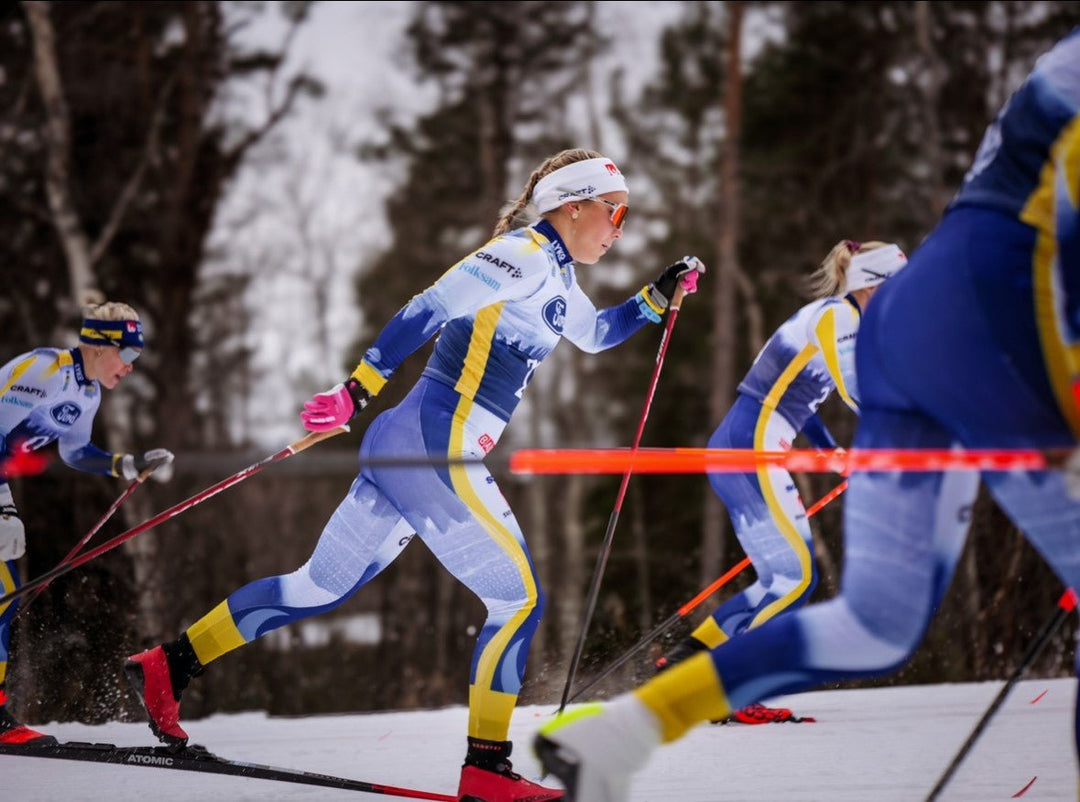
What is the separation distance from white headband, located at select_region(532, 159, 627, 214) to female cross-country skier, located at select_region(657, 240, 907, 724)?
1.46 meters

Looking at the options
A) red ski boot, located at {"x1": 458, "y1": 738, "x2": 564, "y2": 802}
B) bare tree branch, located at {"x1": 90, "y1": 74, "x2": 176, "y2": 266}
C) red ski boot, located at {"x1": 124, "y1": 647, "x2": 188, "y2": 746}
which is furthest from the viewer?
bare tree branch, located at {"x1": 90, "y1": 74, "x2": 176, "y2": 266}

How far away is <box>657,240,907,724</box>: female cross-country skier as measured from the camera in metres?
4.54

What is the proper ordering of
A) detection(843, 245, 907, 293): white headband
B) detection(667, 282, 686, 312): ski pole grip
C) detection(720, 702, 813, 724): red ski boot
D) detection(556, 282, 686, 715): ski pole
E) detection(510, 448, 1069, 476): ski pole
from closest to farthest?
detection(510, 448, 1069, 476): ski pole, detection(556, 282, 686, 715): ski pole, detection(667, 282, 686, 312): ski pole grip, detection(843, 245, 907, 293): white headband, detection(720, 702, 813, 724): red ski boot

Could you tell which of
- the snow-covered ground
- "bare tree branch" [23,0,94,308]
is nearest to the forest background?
"bare tree branch" [23,0,94,308]

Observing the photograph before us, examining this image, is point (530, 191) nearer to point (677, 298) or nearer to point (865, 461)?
point (677, 298)

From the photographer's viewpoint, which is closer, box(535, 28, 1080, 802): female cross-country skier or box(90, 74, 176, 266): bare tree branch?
box(535, 28, 1080, 802): female cross-country skier

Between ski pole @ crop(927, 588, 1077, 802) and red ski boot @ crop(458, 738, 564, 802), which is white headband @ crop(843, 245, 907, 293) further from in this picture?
red ski boot @ crop(458, 738, 564, 802)

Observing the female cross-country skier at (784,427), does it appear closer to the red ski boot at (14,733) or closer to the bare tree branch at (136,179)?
the red ski boot at (14,733)

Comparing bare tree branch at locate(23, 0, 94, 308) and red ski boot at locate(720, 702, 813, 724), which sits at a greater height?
bare tree branch at locate(23, 0, 94, 308)

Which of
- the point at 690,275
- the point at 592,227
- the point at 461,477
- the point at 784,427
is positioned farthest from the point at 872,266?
the point at 461,477

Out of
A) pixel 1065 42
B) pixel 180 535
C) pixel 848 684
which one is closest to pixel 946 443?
pixel 1065 42

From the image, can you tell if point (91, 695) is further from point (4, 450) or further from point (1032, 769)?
point (1032, 769)

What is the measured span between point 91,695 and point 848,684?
4.39 metres

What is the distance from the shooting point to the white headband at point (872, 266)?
14.7 feet
